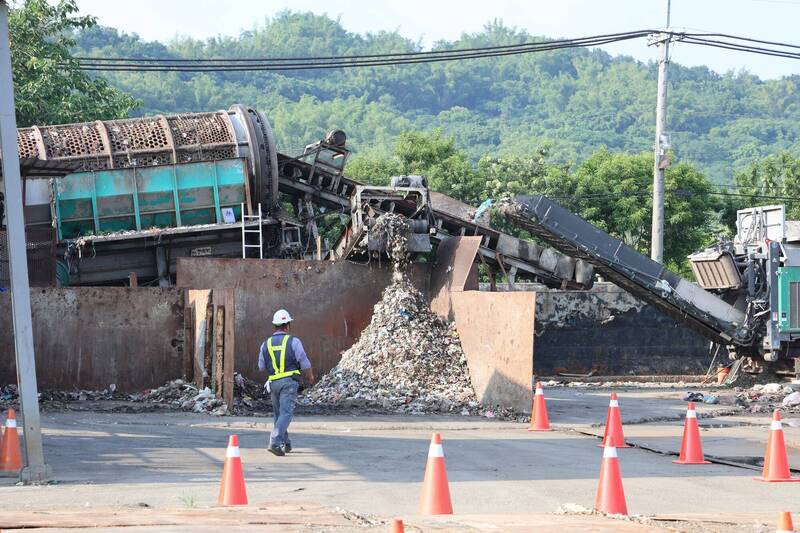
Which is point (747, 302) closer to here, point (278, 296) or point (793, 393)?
point (793, 393)

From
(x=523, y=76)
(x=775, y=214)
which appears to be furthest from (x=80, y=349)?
(x=523, y=76)

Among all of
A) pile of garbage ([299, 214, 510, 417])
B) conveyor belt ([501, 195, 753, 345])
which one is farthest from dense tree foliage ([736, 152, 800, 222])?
pile of garbage ([299, 214, 510, 417])

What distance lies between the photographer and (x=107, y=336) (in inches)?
696

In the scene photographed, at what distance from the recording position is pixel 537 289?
2494 centimetres

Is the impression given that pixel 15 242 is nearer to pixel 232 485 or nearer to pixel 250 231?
pixel 232 485

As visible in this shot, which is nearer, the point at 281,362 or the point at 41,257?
the point at 281,362

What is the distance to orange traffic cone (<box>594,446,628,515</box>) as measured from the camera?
27.3ft

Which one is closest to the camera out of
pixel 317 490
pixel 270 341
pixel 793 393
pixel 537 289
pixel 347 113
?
pixel 317 490

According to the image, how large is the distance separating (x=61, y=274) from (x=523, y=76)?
16791cm

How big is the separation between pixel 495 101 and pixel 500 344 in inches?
6194

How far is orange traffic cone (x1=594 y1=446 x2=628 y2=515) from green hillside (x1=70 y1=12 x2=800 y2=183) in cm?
10024

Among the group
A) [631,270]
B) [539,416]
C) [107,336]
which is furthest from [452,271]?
[107,336]

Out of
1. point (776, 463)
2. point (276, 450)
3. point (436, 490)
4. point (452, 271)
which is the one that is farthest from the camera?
point (452, 271)

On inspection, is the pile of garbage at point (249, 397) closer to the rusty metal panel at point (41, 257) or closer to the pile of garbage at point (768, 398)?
the rusty metal panel at point (41, 257)
